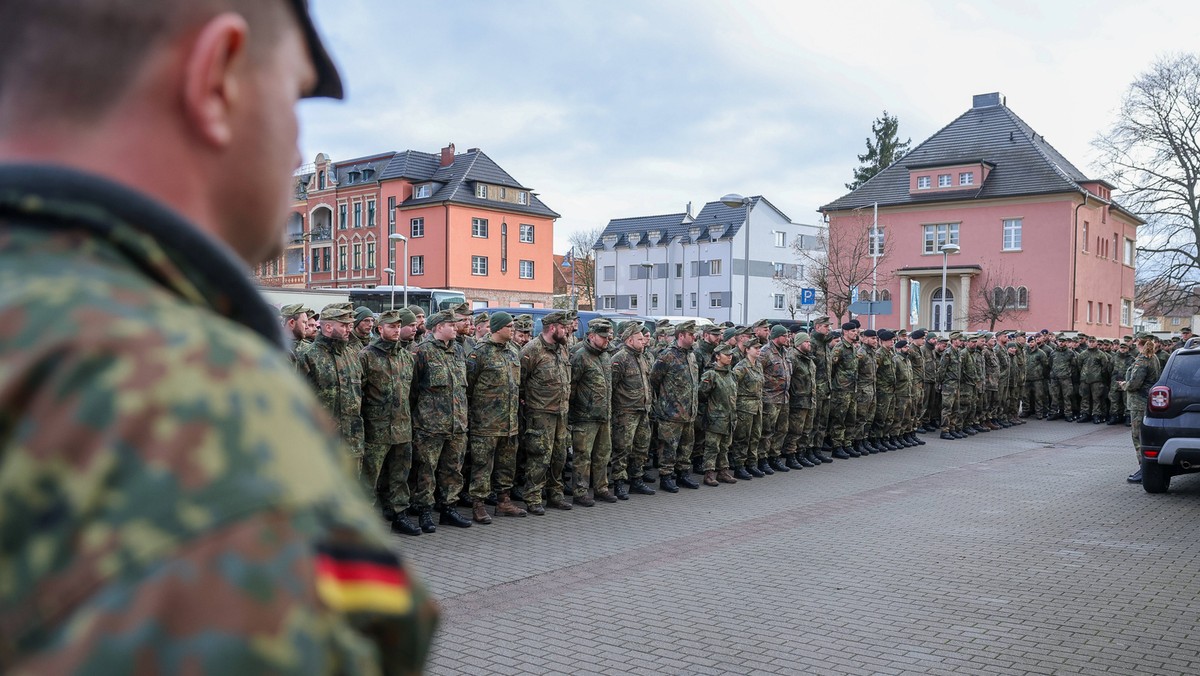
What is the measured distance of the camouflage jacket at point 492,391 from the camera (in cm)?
1052

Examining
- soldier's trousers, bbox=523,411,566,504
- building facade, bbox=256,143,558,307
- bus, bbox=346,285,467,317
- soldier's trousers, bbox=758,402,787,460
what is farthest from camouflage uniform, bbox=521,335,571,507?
building facade, bbox=256,143,558,307

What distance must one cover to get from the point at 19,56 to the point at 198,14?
0.60ft

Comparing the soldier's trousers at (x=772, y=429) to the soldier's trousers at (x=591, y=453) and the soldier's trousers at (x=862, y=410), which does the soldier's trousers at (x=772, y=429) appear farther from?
the soldier's trousers at (x=591, y=453)

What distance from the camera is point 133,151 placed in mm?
983

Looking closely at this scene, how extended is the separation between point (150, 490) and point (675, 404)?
12.2 meters

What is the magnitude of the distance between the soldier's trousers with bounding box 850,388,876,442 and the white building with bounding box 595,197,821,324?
178 ft

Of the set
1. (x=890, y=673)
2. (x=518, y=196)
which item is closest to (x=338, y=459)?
(x=890, y=673)

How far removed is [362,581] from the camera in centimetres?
88

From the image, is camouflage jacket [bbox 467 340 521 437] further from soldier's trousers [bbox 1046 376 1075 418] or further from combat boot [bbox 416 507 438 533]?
soldier's trousers [bbox 1046 376 1075 418]

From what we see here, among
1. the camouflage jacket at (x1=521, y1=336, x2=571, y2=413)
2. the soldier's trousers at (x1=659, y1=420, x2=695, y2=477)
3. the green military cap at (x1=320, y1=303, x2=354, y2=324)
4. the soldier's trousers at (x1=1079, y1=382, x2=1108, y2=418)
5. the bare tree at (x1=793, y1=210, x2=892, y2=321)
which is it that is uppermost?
the bare tree at (x1=793, y1=210, x2=892, y2=321)

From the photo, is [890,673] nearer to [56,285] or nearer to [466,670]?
[466,670]

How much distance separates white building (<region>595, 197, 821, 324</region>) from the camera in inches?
2908

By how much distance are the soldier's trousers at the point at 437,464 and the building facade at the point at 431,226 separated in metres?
50.8

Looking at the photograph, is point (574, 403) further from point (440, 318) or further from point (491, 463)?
point (440, 318)
